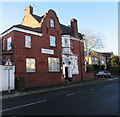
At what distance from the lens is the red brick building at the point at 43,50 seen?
18188 millimetres

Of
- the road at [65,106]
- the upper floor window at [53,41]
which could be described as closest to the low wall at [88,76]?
the upper floor window at [53,41]

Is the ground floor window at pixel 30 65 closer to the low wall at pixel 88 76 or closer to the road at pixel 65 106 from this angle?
the road at pixel 65 106

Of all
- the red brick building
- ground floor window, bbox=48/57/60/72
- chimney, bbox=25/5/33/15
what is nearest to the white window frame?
the red brick building

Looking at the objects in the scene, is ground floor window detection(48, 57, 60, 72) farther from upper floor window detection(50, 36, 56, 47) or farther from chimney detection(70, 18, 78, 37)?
chimney detection(70, 18, 78, 37)

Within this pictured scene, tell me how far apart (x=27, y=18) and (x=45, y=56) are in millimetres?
8615

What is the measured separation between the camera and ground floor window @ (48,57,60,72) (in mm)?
21797

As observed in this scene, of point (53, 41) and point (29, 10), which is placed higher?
point (29, 10)

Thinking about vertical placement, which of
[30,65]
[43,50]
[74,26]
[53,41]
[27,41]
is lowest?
[30,65]

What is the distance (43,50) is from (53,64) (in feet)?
9.24

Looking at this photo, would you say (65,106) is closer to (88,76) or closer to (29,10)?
(29,10)

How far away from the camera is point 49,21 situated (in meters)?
22.7

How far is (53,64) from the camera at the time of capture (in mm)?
22281

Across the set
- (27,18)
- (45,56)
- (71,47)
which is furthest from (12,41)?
(71,47)

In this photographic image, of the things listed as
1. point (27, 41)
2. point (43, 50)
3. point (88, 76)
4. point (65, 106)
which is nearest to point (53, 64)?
point (43, 50)
